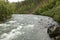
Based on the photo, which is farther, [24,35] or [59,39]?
[24,35]

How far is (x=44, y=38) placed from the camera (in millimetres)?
17812

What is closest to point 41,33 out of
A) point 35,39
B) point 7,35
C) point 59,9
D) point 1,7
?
point 35,39

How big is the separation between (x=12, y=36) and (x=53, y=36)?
16.6ft

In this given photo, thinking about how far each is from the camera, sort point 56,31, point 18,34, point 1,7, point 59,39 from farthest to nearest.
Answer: point 1,7
point 18,34
point 56,31
point 59,39

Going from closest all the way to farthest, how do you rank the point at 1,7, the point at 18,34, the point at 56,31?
1. the point at 56,31
2. the point at 18,34
3. the point at 1,7

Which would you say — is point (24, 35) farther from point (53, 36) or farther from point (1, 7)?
point (1, 7)

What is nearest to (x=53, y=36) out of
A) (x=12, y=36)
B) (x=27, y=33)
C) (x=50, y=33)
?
(x=50, y=33)

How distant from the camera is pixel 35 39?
17.3 meters

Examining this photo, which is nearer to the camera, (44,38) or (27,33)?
(44,38)

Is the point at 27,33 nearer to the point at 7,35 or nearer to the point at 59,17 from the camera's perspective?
the point at 7,35

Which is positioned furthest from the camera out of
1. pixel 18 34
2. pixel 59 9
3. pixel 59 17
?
pixel 59 9

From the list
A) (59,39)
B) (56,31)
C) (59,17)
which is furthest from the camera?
(59,17)

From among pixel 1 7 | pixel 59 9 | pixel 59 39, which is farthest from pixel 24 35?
pixel 1 7

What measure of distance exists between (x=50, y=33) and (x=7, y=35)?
17.8ft
